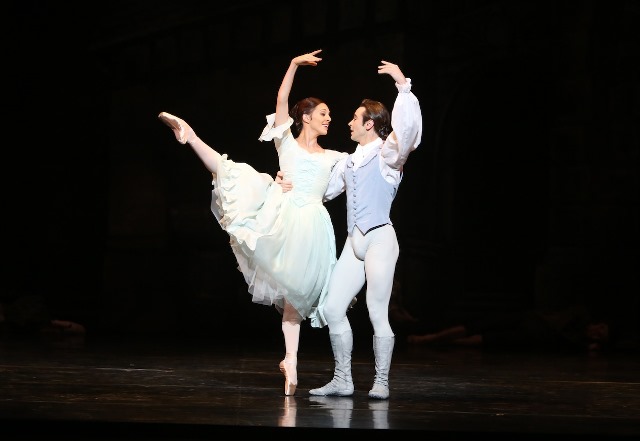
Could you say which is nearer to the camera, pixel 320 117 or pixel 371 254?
pixel 371 254

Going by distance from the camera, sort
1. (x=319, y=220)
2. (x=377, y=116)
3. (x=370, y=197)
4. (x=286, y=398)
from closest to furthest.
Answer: (x=286, y=398)
(x=370, y=197)
(x=377, y=116)
(x=319, y=220)

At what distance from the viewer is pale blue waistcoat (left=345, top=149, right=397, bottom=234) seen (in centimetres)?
458

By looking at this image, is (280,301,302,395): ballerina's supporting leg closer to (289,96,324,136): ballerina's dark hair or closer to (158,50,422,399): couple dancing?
(158,50,422,399): couple dancing

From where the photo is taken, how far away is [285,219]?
4.82 m

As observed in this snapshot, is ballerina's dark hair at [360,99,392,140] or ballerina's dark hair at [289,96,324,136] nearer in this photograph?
ballerina's dark hair at [360,99,392,140]

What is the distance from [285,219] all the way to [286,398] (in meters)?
0.84

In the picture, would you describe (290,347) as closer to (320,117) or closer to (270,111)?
(320,117)

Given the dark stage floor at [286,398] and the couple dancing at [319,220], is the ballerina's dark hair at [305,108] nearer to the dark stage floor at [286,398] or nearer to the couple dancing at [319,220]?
the couple dancing at [319,220]

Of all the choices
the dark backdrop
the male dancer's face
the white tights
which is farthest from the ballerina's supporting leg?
the dark backdrop

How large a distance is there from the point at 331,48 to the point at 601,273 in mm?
3114

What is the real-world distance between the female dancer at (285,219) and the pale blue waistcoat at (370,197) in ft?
0.88

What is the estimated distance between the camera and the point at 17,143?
9781 mm

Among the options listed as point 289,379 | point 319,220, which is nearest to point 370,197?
point 319,220

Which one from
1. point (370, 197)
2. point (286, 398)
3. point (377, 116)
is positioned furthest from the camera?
point (377, 116)
